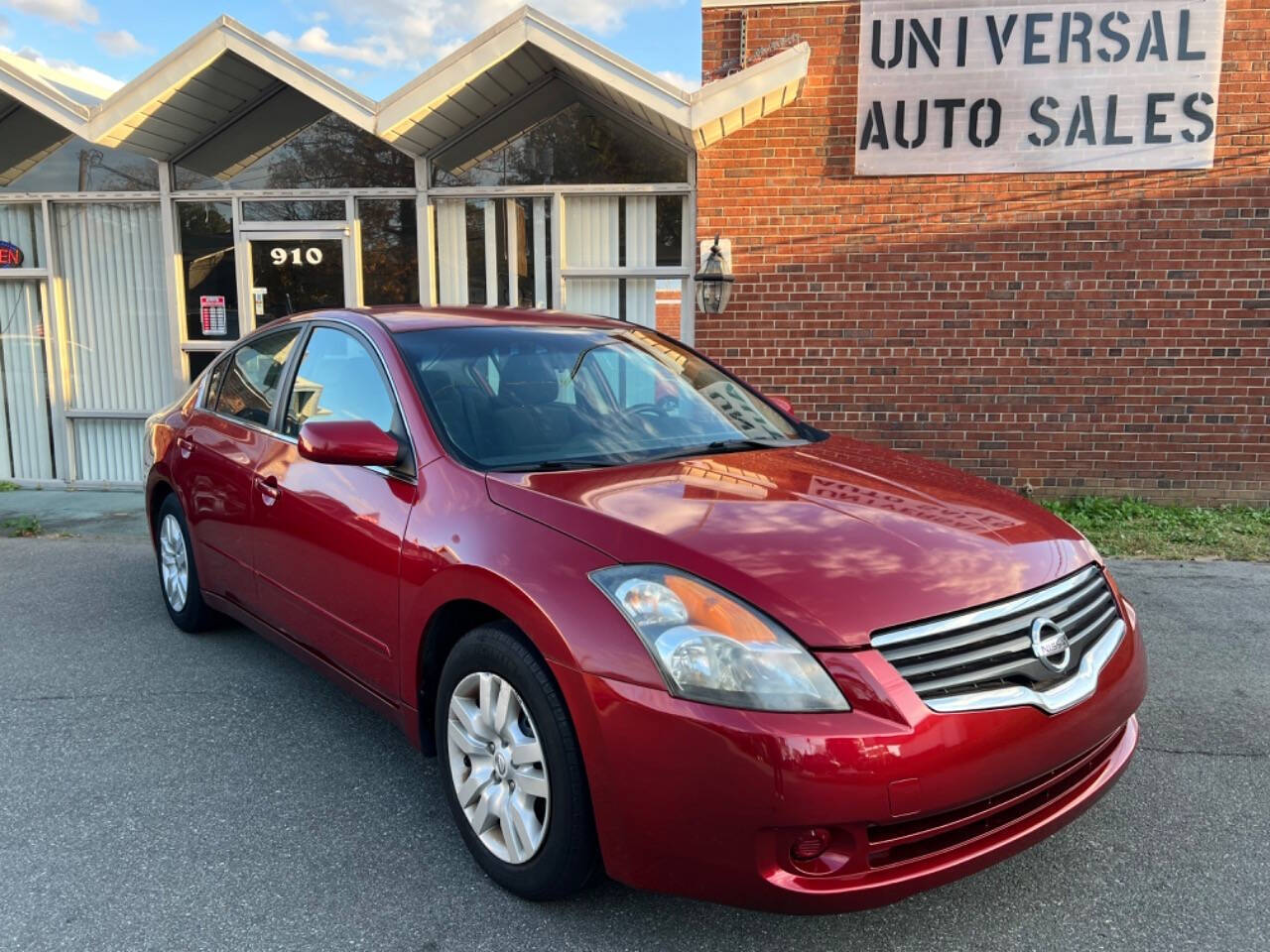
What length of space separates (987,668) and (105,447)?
9.26 meters

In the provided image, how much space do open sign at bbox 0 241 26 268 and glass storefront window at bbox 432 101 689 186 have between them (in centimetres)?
426

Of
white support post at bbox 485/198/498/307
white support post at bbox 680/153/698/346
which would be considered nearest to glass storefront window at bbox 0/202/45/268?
white support post at bbox 485/198/498/307

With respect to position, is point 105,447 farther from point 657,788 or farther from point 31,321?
point 657,788

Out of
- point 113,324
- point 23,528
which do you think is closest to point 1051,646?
point 23,528

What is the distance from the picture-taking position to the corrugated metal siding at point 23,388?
902cm

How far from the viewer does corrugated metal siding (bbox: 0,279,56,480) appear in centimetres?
902

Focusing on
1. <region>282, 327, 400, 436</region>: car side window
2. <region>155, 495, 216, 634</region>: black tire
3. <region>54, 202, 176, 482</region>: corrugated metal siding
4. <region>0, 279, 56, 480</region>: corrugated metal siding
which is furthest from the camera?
<region>0, 279, 56, 480</region>: corrugated metal siding

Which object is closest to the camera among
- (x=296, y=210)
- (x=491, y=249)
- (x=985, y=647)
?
(x=985, y=647)

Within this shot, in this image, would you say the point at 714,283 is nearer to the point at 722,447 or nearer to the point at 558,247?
the point at 558,247

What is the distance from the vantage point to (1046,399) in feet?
24.2

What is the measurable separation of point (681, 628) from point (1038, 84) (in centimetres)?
657

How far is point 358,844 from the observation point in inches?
112

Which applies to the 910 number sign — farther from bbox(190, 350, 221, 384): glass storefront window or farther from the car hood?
the car hood

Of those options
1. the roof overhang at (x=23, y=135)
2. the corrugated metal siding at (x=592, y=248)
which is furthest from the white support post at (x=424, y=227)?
the roof overhang at (x=23, y=135)
